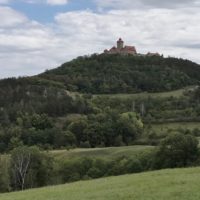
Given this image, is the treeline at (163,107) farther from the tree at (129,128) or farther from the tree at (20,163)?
the tree at (20,163)

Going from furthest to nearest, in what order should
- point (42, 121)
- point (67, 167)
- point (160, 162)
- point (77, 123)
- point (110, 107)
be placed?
point (110, 107), point (42, 121), point (77, 123), point (67, 167), point (160, 162)

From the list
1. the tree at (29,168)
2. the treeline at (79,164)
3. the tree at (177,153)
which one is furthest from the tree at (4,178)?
the tree at (177,153)

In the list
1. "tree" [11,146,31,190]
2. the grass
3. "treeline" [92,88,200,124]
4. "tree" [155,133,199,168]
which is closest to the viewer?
the grass

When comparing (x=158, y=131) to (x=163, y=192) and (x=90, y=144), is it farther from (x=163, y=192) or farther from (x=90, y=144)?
(x=163, y=192)

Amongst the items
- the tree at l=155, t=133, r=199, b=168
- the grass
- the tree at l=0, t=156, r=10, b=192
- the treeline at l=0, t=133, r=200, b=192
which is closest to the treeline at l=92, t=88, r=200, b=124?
the treeline at l=0, t=133, r=200, b=192

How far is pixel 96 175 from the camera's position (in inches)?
3487

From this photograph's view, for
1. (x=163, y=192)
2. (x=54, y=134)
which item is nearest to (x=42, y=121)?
(x=54, y=134)

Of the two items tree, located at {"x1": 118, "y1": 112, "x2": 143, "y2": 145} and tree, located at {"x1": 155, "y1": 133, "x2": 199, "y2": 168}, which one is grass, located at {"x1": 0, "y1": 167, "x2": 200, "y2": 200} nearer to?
tree, located at {"x1": 155, "y1": 133, "x2": 199, "y2": 168}

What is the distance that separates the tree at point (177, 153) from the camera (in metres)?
65.7

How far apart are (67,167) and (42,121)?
250 feet

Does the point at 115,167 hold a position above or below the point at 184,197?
below

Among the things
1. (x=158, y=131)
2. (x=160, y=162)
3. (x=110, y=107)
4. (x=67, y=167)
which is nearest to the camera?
(x=160, y=162)

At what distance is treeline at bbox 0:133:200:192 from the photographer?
220ft

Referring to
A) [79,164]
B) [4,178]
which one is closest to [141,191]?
[4,178]
